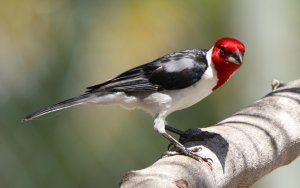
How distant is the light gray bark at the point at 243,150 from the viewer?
2744mm

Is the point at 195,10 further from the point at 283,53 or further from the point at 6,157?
the point at 6,157

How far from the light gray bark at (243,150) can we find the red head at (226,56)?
0.66 ft

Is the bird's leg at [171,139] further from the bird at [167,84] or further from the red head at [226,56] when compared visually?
the red head at [226,56]

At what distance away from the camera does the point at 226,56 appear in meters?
3.44

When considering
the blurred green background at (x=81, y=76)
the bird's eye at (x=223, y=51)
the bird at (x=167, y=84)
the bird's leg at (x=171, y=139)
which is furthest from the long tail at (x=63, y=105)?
the blurred green background at (x=81, y=76)

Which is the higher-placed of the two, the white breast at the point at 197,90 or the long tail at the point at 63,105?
the long tail at the point at 63,105

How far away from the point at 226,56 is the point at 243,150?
49 cm

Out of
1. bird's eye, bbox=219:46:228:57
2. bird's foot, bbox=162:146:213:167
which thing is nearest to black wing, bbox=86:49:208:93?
bird's eye, bbox=219:46:228:57

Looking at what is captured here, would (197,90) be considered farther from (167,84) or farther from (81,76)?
(81,76)

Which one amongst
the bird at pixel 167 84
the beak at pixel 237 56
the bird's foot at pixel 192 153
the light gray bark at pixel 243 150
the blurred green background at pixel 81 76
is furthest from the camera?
the blurred green background at pixel 81 76

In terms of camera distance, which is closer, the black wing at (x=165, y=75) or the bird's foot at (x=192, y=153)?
the bird's foot at (x=192, y=153)

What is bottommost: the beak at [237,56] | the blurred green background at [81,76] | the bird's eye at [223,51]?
the blurred green background at [81,76]

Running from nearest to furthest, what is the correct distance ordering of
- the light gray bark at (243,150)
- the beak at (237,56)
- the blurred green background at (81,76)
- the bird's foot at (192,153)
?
the light gray bark at (243,150) → the bird's foot at (192,153) → the beak at (237,56) → the blurred green background at (81,76)

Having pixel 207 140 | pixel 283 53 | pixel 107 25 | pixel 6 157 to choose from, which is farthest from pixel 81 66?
pixel 207 140
